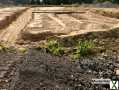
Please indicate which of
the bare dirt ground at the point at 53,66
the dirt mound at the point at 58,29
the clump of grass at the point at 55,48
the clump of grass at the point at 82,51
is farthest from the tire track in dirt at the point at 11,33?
the clump of grass at the point at 82,51

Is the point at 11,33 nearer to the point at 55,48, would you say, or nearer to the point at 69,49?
the point at 69,49

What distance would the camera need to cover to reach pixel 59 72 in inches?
384

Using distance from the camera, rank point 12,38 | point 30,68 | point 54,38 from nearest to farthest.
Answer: point 30,68
point 54,38
point 12,38

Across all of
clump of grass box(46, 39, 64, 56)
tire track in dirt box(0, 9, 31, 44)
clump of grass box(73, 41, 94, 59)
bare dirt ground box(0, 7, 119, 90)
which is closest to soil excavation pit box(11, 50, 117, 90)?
bare dirt ground box(0, 7, 119, 90)

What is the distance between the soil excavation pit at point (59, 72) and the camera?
8492 millimetres

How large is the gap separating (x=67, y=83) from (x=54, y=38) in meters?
6.96

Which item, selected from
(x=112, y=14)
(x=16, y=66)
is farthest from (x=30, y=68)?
(x=112, y=14)

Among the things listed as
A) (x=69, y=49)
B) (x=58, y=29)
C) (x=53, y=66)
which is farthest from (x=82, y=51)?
(x=58, y=29)

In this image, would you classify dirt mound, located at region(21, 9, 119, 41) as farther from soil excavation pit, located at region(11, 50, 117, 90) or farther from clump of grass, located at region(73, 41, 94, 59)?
soil excavation pit, located at region(11, 50, 117, 90)

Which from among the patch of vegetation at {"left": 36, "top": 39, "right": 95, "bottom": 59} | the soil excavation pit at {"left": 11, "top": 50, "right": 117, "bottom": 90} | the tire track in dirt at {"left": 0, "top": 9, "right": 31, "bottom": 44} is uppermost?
the soil excavation pit at {"left": 11, "top": 50, "right": 117, "bottom": 90}

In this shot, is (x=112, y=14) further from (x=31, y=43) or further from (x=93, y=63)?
(x=93, y=63)

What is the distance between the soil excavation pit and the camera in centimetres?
849

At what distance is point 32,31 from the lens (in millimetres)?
17703

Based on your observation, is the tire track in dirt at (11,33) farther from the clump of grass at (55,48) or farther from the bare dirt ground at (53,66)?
the clump of grass at (55,48)
